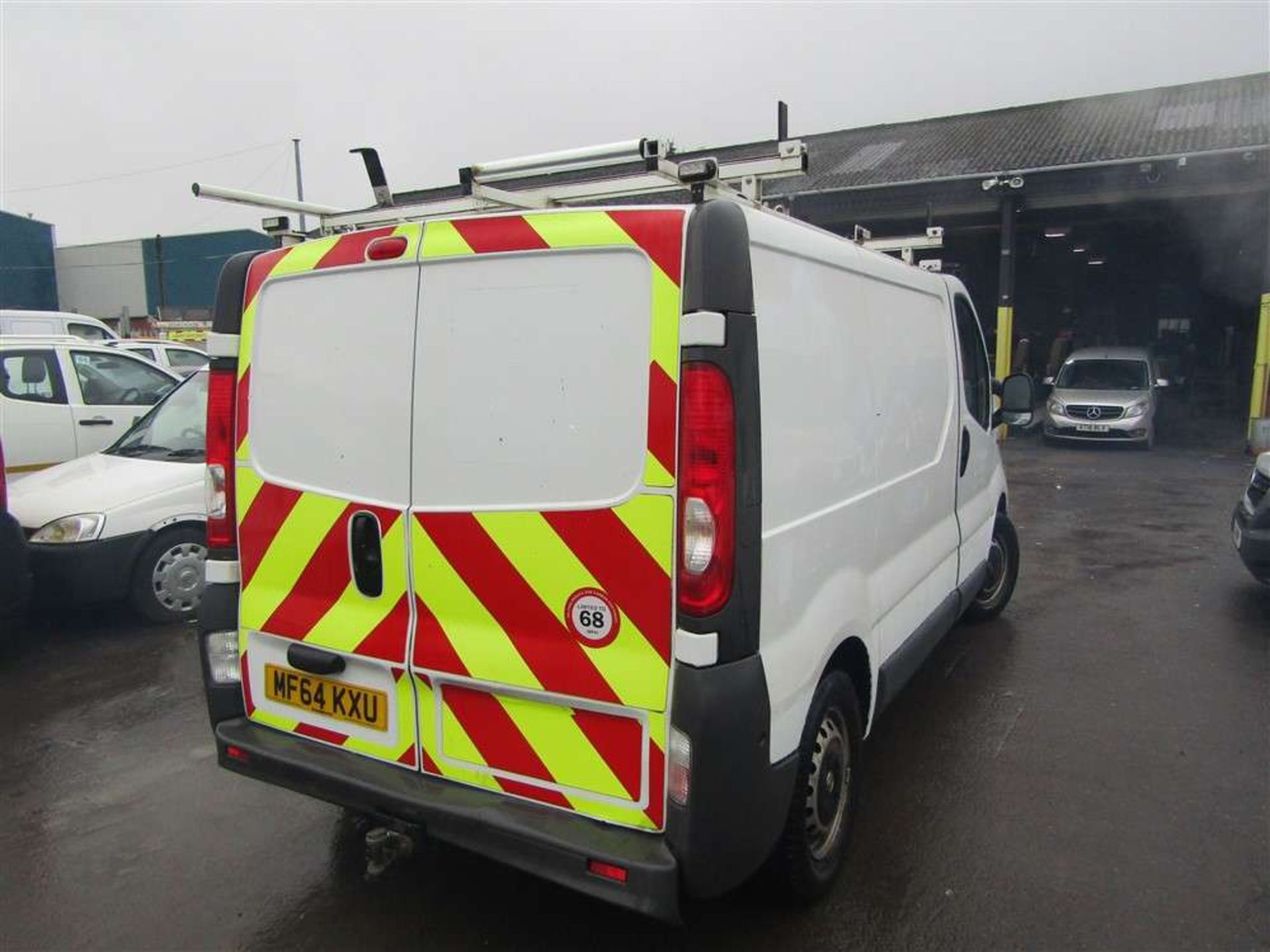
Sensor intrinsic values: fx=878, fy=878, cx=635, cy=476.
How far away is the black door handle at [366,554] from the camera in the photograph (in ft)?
8.42

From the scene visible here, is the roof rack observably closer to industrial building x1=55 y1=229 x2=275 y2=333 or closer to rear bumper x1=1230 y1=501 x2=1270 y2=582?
rear bumper x1=1230 y1=501 x2=1270 y2=582

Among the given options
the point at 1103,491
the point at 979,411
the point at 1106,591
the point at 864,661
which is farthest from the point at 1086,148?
the point at 864,661

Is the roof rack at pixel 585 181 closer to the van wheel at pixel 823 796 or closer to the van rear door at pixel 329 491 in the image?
the van rear door at pixel 329 491

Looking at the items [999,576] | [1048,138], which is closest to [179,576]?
[999,576]

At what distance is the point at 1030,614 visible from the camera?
579 cm

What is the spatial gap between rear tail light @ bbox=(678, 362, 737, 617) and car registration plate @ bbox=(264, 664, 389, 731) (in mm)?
1051

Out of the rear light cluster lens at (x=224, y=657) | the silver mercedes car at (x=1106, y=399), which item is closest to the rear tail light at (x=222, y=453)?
the rear light cluster lens at (x=224, y=657)

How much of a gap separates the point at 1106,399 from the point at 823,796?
1450 cm

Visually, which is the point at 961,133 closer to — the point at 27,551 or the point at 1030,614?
the point at 1030,614

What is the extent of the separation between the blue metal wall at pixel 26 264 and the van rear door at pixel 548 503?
50.3m

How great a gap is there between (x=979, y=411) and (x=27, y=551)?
17.7ft

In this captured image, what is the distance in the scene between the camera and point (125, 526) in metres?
A: 5.45

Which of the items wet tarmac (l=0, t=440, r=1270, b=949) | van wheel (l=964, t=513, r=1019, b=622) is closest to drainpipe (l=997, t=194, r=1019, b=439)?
van wheel (l=964, t=513, r=1019, b=622)

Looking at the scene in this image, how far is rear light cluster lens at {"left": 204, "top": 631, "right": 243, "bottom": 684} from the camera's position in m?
2.91
